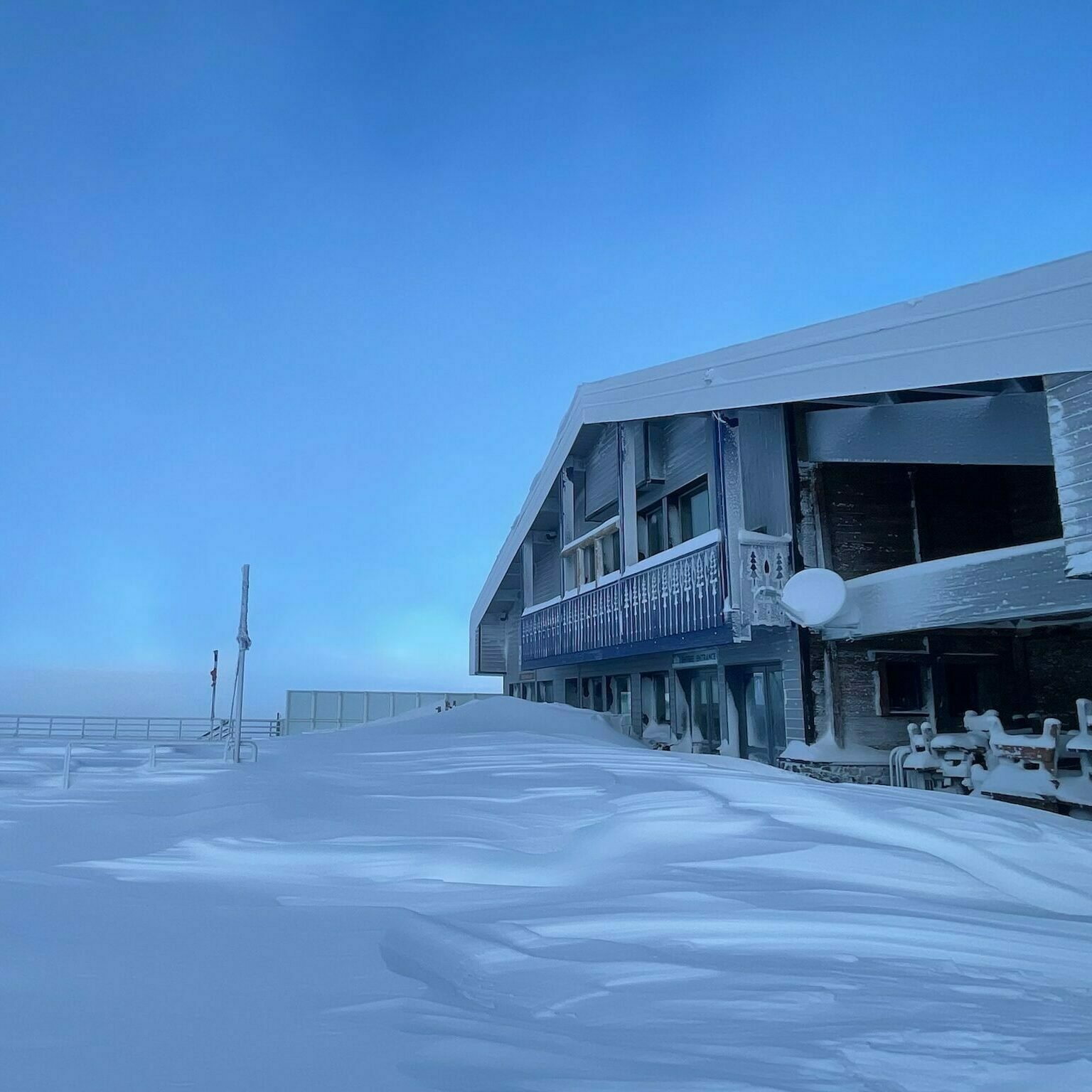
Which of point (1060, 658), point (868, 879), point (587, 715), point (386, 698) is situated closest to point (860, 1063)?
point (868, 879)

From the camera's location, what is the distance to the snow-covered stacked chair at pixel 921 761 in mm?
10227

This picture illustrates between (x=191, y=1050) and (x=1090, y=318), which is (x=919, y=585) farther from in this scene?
(x=191, y=1050)

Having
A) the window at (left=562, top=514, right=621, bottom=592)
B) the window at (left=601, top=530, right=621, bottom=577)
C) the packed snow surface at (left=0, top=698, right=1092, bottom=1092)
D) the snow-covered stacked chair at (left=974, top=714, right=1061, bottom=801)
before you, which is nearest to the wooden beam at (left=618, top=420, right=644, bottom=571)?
the window at (left=562, top=514, right=621, bottom=592)

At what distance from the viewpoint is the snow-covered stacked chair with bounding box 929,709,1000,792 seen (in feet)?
31.9

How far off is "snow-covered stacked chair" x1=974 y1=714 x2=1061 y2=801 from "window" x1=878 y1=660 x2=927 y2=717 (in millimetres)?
2192

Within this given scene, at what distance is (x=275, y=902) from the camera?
378cm

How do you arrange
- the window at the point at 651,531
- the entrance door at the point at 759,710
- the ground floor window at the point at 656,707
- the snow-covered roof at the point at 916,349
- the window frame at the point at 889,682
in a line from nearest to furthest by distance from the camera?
the snow-covered roof at the point at 916,349 → the window frame at the point at 889,682 → the entrance door at the point at 759,710 → the ground floor window at the point at 656,707 → the window at the point at 651,531

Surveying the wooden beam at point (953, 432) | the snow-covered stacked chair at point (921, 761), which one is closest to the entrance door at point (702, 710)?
the snow-covered stacked chair at point (921, 761)

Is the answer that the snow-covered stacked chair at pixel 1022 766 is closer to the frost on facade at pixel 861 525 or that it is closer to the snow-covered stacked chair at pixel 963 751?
the snow-covered stacked chair at pixel 963 751

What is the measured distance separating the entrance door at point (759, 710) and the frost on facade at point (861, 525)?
0.04 meters

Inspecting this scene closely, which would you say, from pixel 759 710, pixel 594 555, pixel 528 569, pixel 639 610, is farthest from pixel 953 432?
pixel 528 569

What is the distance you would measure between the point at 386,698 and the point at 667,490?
51.3ft

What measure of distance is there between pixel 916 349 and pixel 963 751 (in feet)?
14.9

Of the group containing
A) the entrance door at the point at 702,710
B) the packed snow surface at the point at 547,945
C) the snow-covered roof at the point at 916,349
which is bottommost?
the packed snow surface at the point at 547,945
